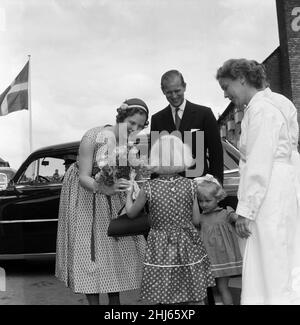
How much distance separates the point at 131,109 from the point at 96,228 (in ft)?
2.79

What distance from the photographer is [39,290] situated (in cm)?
472

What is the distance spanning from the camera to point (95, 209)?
2916 millimetres

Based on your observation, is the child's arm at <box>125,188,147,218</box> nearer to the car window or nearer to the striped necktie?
the striped necktie

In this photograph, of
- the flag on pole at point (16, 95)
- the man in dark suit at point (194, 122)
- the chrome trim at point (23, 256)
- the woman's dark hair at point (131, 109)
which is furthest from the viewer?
the flag on pole at point (16, 95)

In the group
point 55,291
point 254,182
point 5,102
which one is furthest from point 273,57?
point 254,182

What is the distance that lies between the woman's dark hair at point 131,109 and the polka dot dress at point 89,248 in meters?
0.21

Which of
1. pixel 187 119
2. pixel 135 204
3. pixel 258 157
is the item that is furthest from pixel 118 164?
pixel 258 157

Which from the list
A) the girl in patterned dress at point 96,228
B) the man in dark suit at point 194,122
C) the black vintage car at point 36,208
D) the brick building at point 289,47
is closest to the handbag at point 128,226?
the girl in patterned dress at point 96,228

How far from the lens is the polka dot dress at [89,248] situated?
2799 millimetres

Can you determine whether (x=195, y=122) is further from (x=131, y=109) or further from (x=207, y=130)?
(x=131, y=109)

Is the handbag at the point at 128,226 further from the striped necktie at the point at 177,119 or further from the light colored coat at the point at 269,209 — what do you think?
the striped necktie at the point at 177,119

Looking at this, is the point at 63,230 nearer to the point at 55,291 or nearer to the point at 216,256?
the point at 216,256

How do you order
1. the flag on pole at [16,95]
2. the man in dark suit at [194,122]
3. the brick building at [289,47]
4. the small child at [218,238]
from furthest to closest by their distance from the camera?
the brick building at [289,47], the flag on pole at [16,95], the man in dark suit at [194,122], the small child at [218,238]
